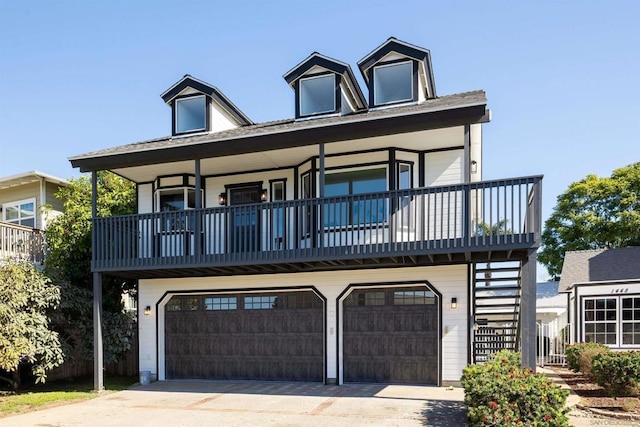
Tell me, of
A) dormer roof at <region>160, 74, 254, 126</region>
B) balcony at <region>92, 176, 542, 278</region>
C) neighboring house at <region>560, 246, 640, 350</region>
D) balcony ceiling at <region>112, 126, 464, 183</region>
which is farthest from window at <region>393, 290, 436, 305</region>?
neighboring house at <region>560, 246, 640, 350</region>

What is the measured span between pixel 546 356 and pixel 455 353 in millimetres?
9090

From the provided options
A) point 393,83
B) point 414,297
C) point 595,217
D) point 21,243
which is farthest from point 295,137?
point 595,217

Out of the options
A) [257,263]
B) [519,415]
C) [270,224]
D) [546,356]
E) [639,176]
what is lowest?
[546,356]

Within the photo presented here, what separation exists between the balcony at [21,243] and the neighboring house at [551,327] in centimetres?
1710

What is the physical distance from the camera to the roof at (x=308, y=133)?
1067 centimetres

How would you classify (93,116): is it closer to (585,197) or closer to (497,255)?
(497,255)

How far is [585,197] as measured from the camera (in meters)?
34.7

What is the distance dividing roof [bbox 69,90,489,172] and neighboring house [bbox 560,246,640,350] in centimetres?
973

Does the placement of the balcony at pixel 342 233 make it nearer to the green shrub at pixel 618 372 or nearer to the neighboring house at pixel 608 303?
the green shrub at pixel 618 372

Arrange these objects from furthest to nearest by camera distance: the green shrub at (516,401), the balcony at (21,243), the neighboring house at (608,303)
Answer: the neighboring house at (608,303) → the balcony at (21,243) → the green shrub at (516,401)

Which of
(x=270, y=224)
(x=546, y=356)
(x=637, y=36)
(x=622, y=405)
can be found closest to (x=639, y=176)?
(x=546, y=356)

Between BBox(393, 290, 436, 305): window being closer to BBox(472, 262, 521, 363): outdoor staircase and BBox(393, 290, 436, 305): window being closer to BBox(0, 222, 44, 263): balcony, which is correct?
BBox(472, 262, 521, 363): outdoor staircase

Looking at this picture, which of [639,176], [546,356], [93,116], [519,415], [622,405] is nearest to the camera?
[519,415]

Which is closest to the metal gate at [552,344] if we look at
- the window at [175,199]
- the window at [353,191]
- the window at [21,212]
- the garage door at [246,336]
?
the garage door at [246,336]
